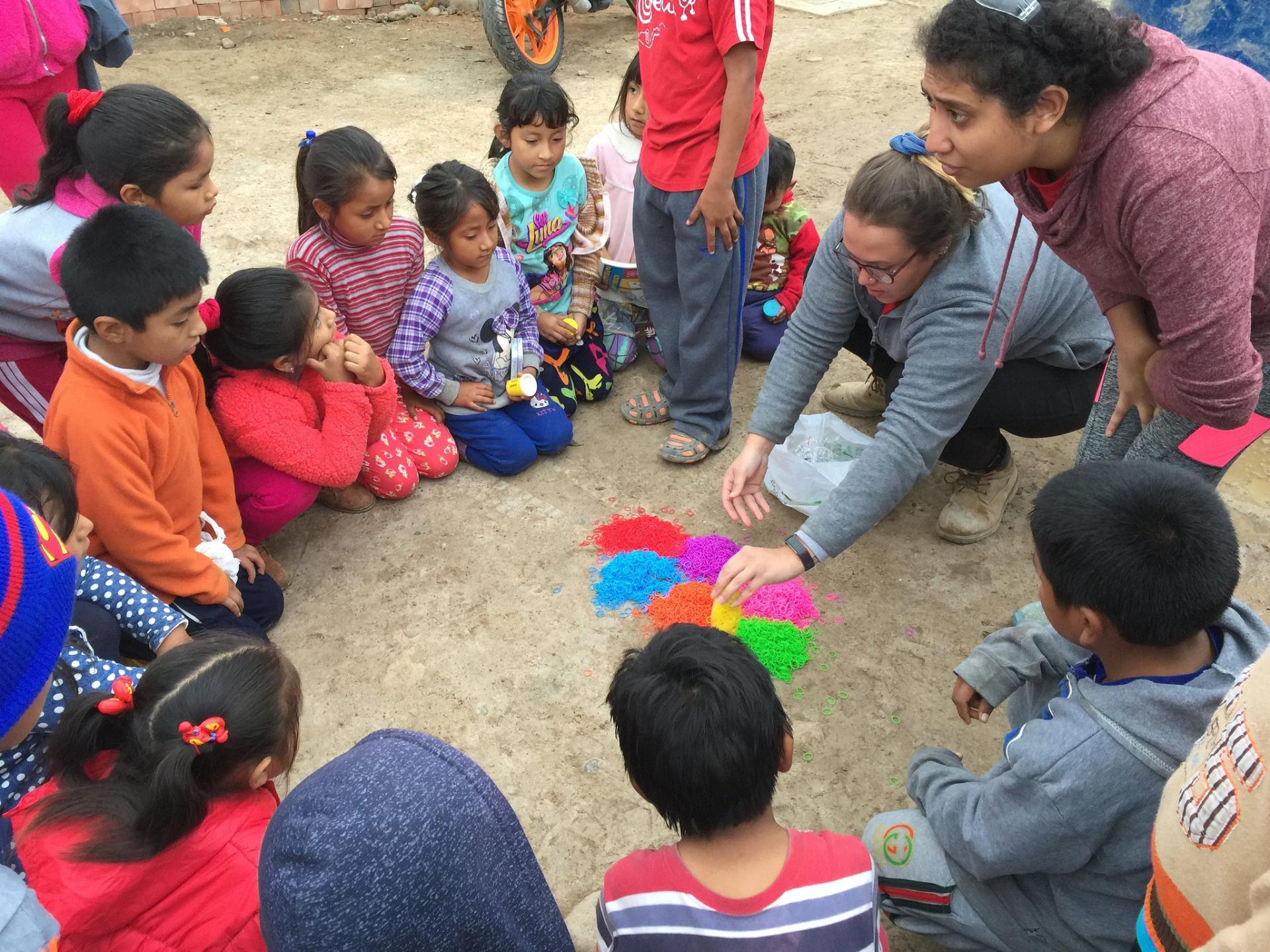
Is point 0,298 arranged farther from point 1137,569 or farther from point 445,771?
point 1137,569

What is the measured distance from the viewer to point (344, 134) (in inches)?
108

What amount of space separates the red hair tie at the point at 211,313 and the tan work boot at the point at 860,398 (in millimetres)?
1994

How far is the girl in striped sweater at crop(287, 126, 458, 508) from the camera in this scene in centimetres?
271

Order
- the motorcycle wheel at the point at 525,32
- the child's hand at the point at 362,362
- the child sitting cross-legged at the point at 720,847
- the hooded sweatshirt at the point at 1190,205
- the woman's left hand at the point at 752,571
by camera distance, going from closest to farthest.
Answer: the child sitting cross-legged at the point at 720,847 → the hooded sweatshirt at the point at 1190,205 → the woman's left hand at the point at 752,571 → the child's hand at the point at 362,362 → the motorcycle wheel at the point at 525,32

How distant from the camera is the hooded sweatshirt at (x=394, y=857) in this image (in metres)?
1.01

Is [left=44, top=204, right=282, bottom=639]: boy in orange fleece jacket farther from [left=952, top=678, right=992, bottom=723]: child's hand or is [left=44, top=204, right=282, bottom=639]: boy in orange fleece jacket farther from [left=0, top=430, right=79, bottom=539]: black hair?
[left=952, top=678, right=992, bottom=723]: child's hand

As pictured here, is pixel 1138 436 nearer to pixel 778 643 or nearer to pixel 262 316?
pixel 778 643

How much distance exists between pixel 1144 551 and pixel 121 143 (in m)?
2.46

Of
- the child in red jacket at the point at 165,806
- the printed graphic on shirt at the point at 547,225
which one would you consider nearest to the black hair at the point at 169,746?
the child in red jacket at the point at 165,806

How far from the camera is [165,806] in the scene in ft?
4.32

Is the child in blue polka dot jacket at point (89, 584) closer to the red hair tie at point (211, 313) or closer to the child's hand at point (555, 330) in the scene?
the red hair tie at point (211, 313)

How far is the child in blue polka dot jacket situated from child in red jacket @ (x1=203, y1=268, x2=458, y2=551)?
537 millimetres

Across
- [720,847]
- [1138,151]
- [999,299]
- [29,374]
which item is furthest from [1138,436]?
[29,374]

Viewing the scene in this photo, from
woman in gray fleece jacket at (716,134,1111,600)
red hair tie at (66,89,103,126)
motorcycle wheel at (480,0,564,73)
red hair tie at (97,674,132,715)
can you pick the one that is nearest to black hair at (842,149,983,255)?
woman in gray fleece jacket at (716,134,1111,600)
